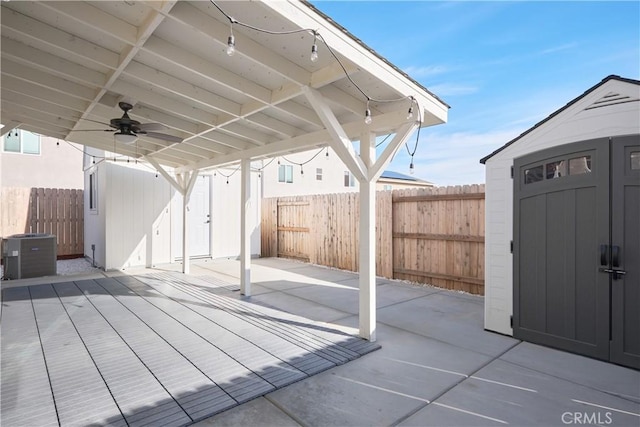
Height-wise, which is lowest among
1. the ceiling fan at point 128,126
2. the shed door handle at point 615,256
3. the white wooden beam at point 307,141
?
the shed door handle at point 615,256

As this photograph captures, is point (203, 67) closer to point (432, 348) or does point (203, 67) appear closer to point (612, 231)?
point (432, 348)

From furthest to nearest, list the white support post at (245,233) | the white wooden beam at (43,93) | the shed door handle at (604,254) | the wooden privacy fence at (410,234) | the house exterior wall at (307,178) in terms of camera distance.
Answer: the house exterior wall at (307,178) → the wooden privacy fence at (410,234) → the white support post at (245,233) → the white wooden beam at (43,93) → the shed door handle at (604,254)

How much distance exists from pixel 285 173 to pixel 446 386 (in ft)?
40.8

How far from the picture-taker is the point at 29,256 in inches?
264

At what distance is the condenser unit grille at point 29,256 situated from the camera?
659 cm

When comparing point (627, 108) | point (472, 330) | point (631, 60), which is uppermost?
point (631, 60)

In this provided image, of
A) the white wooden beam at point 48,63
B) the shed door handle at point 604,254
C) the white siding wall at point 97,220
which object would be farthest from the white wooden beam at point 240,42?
the white siding wall at point 97,220

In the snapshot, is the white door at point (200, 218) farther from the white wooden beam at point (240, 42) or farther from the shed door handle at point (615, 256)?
the shed door handle at point (615, 256)

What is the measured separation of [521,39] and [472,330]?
5591 mm

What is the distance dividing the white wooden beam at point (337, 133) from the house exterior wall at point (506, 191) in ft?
5.55

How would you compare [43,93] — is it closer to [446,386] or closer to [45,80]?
[45,80]

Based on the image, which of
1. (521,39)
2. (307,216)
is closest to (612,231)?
(521,39)

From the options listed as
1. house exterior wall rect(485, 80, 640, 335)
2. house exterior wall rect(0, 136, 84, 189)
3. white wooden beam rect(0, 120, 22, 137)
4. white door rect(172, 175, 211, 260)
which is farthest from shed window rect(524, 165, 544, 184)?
house exterior wall rect(0, 136, 84, 189)

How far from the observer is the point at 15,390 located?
2.51 meters
